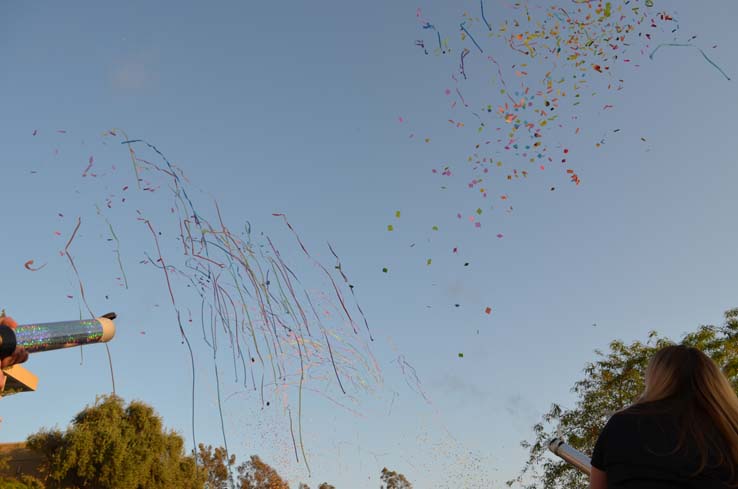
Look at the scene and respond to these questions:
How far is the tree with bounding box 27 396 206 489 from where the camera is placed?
94.8ft

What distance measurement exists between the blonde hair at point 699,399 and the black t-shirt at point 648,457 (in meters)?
0.03

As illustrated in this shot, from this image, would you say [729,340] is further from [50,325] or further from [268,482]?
[268,482]

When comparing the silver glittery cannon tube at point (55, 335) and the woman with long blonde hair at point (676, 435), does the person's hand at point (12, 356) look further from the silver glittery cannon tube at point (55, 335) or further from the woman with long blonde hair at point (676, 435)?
the woman with long blonde hair at point (676, 435)

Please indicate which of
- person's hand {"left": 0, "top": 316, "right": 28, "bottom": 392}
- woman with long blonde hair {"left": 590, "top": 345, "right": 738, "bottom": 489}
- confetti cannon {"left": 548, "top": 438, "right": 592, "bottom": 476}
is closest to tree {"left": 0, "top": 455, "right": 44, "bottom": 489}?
person's hand {"left": 0, "top": 316, "right": 28, "bottom": 392}

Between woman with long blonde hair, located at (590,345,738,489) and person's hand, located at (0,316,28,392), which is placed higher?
person's hand, located at (0,316,28,392)

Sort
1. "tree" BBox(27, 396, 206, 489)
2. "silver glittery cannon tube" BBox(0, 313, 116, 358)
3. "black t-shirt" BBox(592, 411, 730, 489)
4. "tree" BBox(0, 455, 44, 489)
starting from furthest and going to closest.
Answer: "tree" BBox(27, 396, 206, 489) < "tree" BBox(0, 455, 44, 489) < "black t-shirt" BBox(592, 411, 730, 489) < "silver glittery cannon tube" BBox(0, 313, 116, 358)

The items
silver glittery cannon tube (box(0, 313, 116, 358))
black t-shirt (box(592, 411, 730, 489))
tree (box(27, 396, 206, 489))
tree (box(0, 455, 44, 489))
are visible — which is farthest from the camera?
tree (box(27, 396, 206, 489))

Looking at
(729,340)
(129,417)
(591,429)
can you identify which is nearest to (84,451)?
(129,417)

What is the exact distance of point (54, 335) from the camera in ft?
7.67

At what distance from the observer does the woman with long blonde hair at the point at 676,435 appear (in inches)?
90.4

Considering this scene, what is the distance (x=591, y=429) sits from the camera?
21.9 metres

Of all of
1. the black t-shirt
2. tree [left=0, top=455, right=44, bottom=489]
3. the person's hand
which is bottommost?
the black t-shirt

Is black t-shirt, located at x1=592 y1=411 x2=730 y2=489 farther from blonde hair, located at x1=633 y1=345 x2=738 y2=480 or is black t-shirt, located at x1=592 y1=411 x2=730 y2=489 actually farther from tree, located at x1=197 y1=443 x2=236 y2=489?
tree, located at x1=197 y1=443 x2=236 y2=489

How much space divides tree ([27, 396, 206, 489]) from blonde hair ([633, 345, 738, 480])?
28962 millimetres
